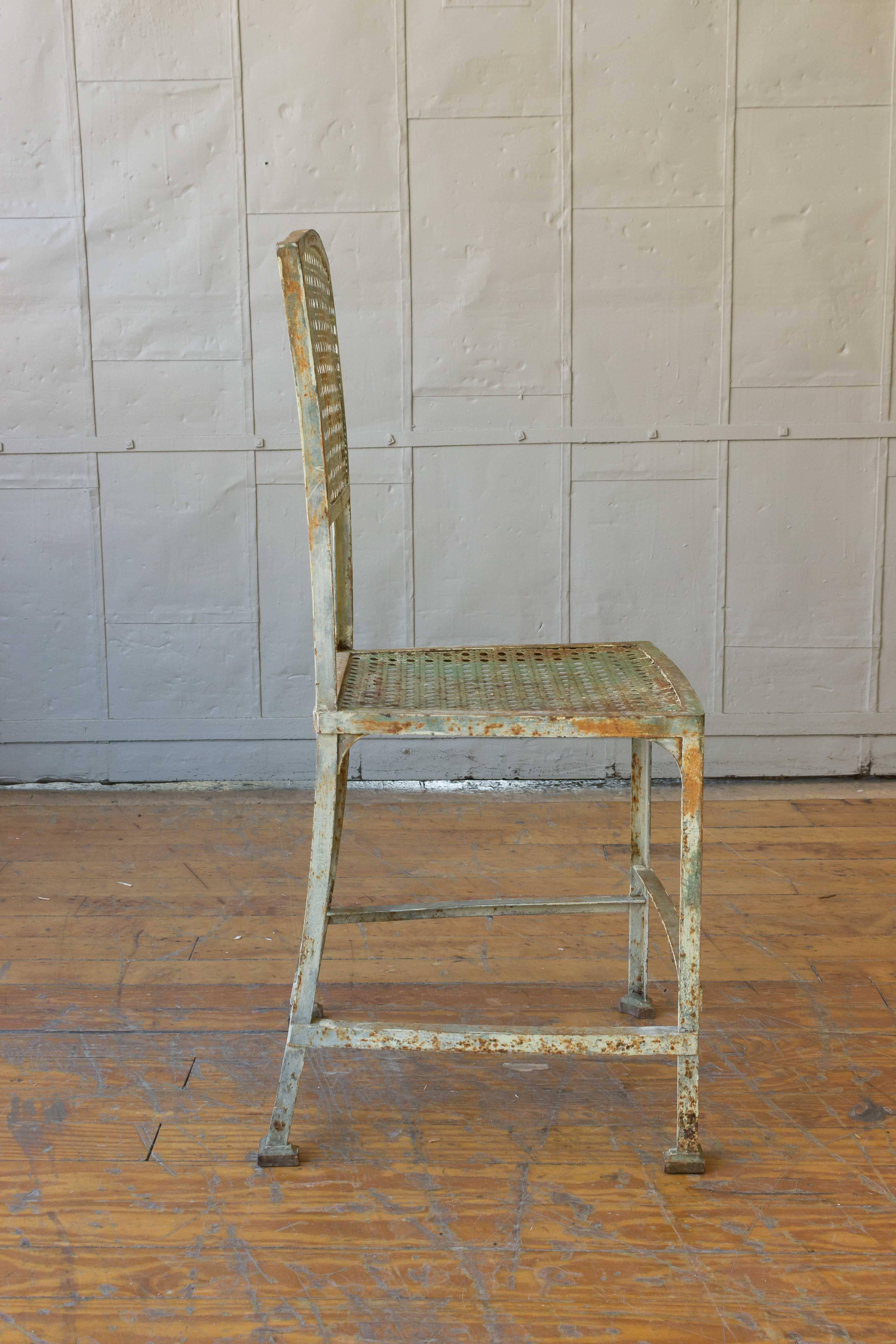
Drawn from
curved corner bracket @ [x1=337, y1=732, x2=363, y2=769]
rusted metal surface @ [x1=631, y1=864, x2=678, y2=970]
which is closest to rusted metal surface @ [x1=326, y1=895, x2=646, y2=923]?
rusted metal surface @ [x1=631, y1=864, x2=678, y2=970]

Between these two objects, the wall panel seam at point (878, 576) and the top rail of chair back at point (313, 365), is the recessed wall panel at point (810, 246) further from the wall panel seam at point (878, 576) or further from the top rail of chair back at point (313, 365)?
the top rail of chair back at point (313, 365)

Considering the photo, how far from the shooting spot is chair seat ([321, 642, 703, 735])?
1.38m

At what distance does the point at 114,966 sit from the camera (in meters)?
2.03

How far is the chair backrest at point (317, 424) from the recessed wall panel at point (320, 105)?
1.34 meters

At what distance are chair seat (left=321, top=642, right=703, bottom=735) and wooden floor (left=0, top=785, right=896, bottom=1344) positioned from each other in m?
0.54

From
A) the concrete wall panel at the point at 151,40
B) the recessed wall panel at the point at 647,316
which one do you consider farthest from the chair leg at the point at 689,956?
the concrete wall panel at the point at 151,40

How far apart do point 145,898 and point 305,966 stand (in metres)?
0.96

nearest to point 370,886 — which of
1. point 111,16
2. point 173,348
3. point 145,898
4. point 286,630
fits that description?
point 145,898

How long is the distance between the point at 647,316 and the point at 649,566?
58cm

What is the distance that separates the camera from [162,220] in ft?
9.21

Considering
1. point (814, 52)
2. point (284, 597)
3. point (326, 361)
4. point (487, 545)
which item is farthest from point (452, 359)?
point (326, 361)

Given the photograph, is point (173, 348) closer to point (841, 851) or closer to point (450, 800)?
point (450, 800)

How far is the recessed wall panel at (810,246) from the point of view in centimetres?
278

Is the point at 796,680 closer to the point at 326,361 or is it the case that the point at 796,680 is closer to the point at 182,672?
the point at 182,672
